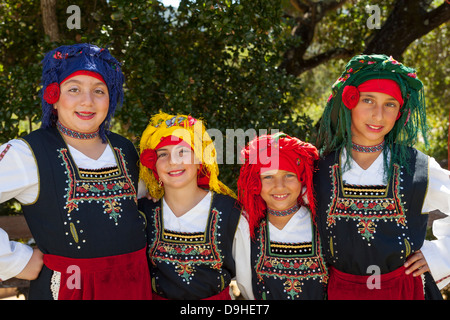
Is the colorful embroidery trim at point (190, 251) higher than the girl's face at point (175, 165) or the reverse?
the reverse

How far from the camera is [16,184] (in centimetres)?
229

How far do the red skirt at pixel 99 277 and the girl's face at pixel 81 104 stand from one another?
0.66 meters

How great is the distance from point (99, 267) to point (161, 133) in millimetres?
745

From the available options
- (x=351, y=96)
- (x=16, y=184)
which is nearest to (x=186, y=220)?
(x=16, y=184)

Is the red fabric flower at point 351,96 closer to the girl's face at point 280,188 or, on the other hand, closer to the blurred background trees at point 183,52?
the girl's face at point 280,188

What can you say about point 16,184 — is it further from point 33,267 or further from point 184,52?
point 184,52

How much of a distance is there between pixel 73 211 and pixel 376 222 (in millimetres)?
1483

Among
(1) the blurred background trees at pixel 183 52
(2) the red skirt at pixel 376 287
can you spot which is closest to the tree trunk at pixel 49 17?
(1) the blurred background trees at pixel 183 52

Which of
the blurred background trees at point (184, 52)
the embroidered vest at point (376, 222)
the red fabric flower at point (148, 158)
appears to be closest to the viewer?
the embroidered vest at point (376, 222)

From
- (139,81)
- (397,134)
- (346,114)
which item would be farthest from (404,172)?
(139,81)

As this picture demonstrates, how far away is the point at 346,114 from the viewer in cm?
255

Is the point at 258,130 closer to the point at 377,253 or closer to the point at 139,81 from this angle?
the point at 139,81

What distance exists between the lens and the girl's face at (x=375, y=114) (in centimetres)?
246
